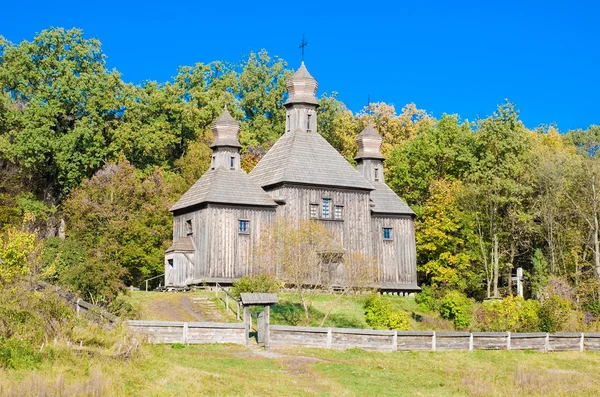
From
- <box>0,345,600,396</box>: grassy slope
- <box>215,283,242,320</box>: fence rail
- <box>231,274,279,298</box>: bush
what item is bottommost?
<box>0,345,600,396</box>: grassy slope

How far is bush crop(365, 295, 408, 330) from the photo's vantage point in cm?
3691

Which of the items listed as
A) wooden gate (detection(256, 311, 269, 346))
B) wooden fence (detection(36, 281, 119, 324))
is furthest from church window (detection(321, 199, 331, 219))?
wooden fence (detection(36, 281, 119, 324))

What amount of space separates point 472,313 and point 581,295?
28.2 ft

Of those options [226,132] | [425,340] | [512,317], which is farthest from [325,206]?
[425,340]

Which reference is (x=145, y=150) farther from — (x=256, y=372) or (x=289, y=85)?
(x=256, y=372)

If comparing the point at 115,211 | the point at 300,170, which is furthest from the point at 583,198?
the point at 115,211

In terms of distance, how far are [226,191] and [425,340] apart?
1593cm

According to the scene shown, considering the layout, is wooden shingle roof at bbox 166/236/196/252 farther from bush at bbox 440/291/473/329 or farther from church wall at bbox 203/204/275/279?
bush at bbox 440/291/473/329

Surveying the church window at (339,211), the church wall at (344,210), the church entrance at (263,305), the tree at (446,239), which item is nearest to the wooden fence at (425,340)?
the church entrance at (263,305)

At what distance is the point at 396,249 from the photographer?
158 ft

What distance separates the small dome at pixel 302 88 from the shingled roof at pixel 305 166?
2.00 m

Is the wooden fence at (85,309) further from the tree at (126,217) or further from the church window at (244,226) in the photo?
the tree at (126,217)

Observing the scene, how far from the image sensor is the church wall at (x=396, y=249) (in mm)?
47812

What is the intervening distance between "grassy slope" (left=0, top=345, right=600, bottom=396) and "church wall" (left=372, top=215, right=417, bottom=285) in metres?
16.6
